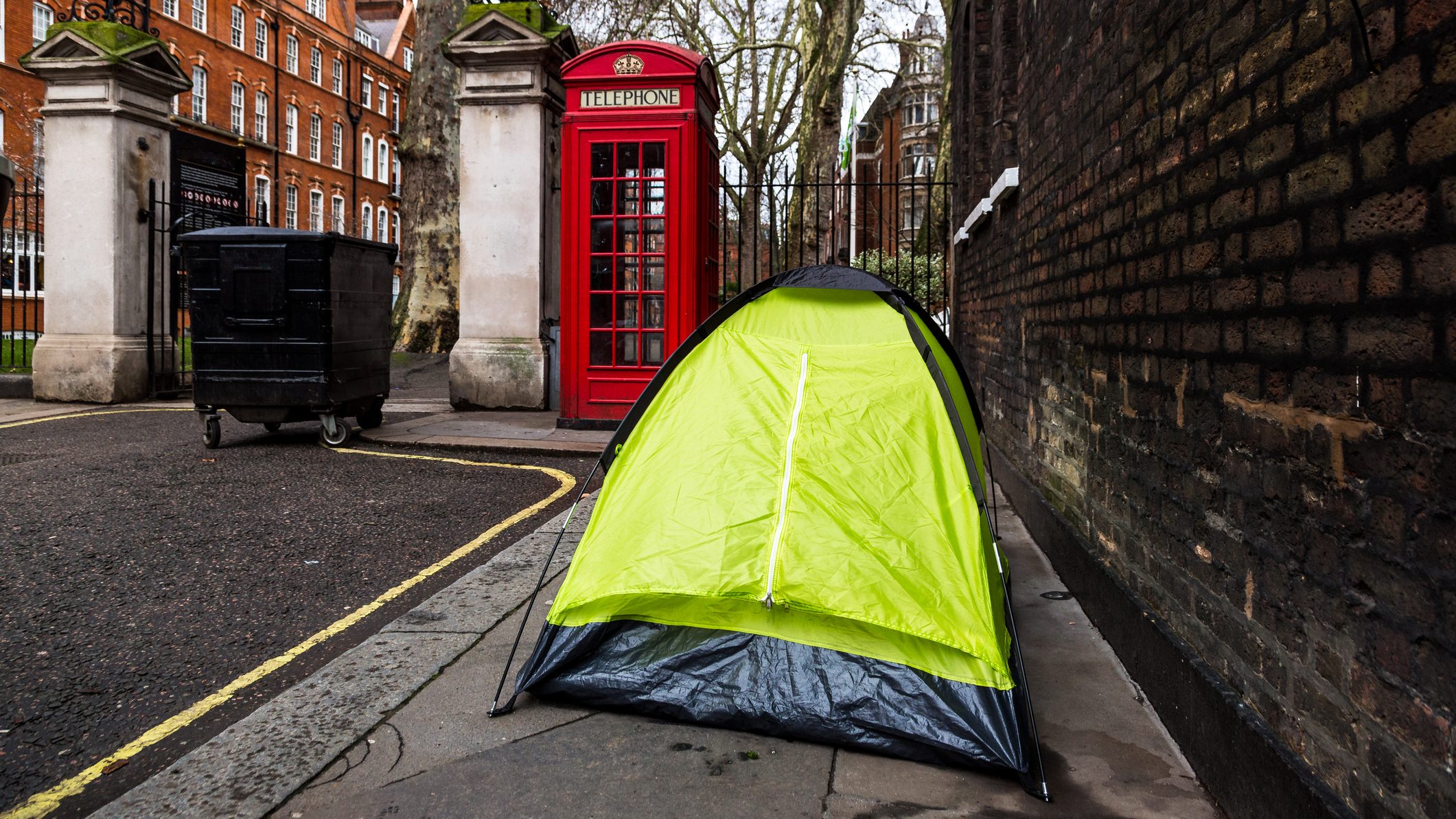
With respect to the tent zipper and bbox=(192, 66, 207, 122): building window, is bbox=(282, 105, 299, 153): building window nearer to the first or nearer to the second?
bbox=(192, 66, 207, 122): building window

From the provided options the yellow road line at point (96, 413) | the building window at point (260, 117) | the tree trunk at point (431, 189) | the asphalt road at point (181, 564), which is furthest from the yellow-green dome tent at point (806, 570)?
the building window at point (260, 117)

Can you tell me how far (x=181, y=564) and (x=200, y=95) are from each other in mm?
36282

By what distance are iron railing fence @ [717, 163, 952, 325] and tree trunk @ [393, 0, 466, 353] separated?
14.5 ft


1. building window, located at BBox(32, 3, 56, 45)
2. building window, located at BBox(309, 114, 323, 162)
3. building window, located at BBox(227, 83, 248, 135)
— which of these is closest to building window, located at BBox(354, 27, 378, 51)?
building window, located at BBox(309, 114, 323, 162)

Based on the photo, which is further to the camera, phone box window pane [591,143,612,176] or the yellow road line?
the yellow road line

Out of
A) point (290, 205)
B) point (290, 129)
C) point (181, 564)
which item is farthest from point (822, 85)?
point (290, 129)

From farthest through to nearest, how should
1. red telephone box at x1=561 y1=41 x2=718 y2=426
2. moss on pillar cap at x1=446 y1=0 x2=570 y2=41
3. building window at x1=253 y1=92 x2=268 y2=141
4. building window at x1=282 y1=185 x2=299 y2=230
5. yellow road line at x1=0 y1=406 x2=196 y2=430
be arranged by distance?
1. building window at x1=282 y1=185 x2=299 y2=230
2. building window at x1=253 y1=92 x2=268 y2=141
3. moss on pillar cap at x1=446 y1=0 x2=570 y2=41
4. yellow road line at x1=0 y1=406 x2=196 y2=430
5. red telephone box at x1=561 y1=41 x2=718 y2=426

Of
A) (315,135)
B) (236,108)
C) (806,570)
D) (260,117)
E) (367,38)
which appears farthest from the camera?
(367,38)

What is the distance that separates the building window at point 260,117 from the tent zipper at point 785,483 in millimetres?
39747

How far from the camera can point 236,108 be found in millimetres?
36531

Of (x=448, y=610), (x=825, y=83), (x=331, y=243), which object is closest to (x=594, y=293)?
(x=331, y=243)

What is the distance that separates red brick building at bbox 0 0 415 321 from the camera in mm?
27797

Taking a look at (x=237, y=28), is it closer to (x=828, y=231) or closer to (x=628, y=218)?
(x=828, y=231)

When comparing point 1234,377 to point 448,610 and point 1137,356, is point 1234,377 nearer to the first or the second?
point 1137,356
